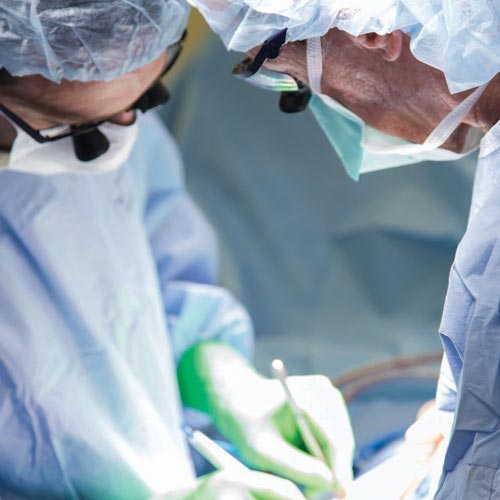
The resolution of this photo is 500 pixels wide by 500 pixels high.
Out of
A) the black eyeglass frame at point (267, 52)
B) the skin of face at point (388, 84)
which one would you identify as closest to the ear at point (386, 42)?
the skin of face at point (388, 84)

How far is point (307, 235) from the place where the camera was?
2707mm

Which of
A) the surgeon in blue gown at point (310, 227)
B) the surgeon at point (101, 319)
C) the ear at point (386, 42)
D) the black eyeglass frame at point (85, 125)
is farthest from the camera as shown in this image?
the surgeon in blue gown at point (310, 227)

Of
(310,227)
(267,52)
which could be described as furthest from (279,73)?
(310,227)

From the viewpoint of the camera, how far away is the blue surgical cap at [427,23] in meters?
1.28

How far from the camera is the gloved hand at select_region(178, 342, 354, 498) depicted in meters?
1.73

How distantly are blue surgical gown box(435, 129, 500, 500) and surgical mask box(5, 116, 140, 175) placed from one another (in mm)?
722

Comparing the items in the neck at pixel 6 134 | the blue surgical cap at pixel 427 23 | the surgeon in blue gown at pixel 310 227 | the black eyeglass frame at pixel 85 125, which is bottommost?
the surgeon in blue gown at pixel 310 227

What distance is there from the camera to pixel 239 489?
1627 millimetres

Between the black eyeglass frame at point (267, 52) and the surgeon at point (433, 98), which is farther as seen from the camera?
the black eyeglass frame at point (267, 52)

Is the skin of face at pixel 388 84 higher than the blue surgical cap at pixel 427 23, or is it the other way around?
the blue surgical cap at pixel 427 23

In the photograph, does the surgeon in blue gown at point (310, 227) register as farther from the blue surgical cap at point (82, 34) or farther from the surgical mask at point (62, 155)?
the blue surgical cap at point (82, 34)

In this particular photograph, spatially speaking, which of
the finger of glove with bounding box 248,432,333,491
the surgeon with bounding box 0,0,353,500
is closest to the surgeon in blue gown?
the surgeon with bounding box 0,0,353,500

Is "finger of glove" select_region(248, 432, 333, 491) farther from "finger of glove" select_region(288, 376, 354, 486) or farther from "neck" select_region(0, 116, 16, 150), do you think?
"neck" select_region(0, 116, 16, 150)

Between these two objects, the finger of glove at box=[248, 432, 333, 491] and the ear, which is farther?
the finger of glove at box=[248, 432, 333, 491]
